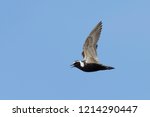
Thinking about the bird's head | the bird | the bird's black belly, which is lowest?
the bird's black belly

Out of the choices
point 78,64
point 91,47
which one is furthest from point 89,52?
point 78,64

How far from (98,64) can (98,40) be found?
1.24m

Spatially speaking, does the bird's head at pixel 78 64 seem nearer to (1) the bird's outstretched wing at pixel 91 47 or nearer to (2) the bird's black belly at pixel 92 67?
(2) the bird's black belly at pixel 92 67

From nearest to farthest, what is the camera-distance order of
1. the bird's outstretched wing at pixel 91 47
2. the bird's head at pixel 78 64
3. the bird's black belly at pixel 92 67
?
the bird's black belly at pixel 92 67 < the bird's head at pixel 78 64 < the bird's outstretched wing at pixel 91 47

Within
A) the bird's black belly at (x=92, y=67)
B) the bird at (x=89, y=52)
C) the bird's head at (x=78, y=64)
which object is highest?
the bird at (x=89, y=52)

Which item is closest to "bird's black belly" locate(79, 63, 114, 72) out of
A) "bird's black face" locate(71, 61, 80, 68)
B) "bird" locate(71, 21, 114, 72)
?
"bird" locate(71, 21, 114, 72)

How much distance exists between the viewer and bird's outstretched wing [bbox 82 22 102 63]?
93.7 meters

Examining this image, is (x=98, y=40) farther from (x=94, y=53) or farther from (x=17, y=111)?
(x=17, y=111)

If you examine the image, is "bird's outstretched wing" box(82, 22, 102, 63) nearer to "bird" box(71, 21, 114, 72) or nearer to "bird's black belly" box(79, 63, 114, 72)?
"bird" box(71, 21, 114, 72)

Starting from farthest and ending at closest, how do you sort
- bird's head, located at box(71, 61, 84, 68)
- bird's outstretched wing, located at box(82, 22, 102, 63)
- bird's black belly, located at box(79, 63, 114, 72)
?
bird's outstretched wing, located at box(82, 22, 102, 63), bird's head, located at box(71, 61, 84, 68), bird's black belly, located at box(79, 63, 114, 72)

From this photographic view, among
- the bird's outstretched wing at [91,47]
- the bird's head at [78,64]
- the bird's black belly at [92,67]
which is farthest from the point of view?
the bird's outstretched wing at [91,47]

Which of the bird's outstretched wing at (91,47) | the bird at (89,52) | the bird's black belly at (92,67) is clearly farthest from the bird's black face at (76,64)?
the bird's outstretched wing at (91,47)

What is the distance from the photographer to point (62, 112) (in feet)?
291

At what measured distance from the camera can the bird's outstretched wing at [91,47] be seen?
93.7 m
